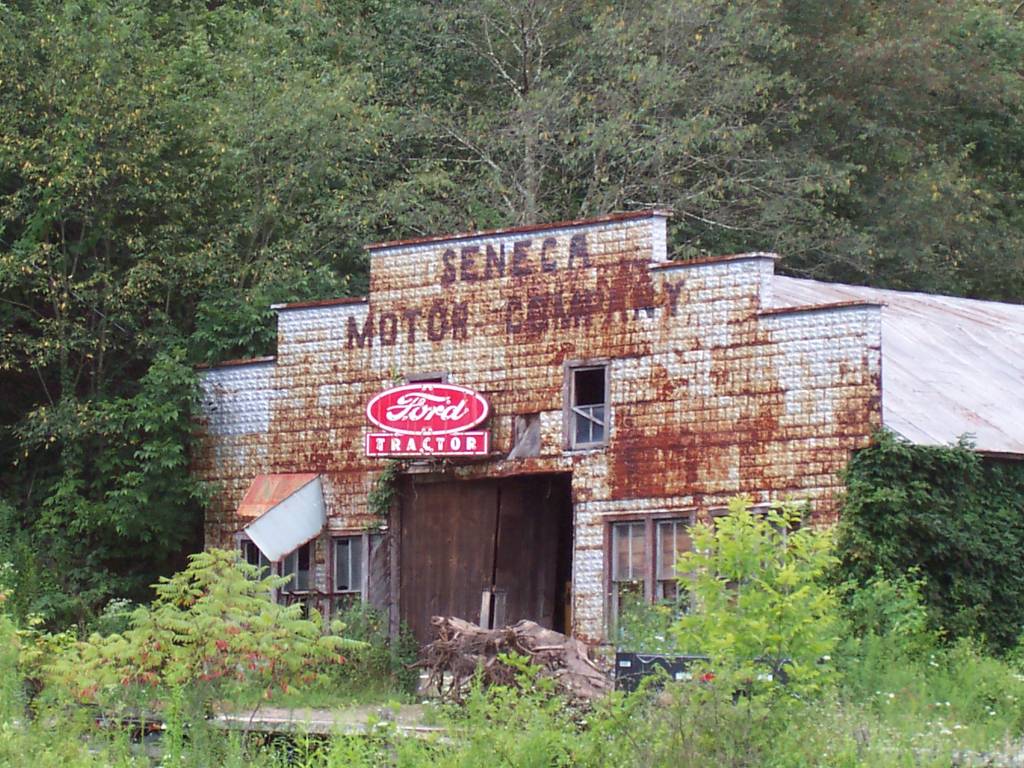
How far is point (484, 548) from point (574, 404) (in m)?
2.32

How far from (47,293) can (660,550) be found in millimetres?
9861

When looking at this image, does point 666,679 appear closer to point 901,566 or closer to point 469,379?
point 901,566

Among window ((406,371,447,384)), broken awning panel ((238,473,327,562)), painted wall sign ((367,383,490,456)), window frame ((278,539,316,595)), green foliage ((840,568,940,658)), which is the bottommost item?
green foliage ((840,568,940,658))

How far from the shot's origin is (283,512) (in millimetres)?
25594

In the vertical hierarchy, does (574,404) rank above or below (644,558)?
above

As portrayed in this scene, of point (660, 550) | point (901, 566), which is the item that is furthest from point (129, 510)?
point (901, 566)

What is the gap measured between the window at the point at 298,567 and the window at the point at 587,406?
440 centimetres

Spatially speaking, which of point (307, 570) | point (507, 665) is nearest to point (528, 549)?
point (307, 570)

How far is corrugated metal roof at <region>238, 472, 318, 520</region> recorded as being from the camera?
2584 centimetres

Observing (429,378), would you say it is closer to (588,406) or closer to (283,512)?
(588,406)

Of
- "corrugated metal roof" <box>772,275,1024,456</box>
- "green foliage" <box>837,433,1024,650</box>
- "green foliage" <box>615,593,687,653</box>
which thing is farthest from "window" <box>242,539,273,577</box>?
"green foliage" <box>837,433,1024,650</box>

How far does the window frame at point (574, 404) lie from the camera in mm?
23812

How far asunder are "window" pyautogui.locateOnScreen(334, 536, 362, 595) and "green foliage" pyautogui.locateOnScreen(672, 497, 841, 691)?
36.5 feet

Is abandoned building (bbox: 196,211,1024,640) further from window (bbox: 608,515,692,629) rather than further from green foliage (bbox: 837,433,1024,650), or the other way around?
green foliage (bbox: 837,433,1024,650)
